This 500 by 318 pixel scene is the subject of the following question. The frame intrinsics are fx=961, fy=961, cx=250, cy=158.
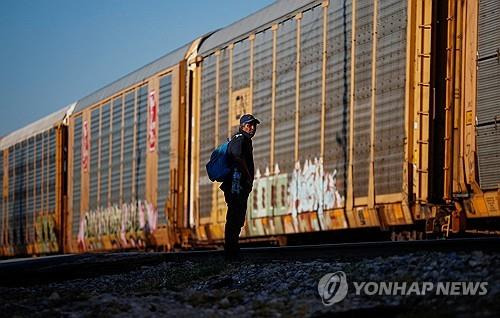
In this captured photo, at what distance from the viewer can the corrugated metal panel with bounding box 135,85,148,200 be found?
20.6 metres

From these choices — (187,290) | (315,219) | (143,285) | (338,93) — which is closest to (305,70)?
(338,93)

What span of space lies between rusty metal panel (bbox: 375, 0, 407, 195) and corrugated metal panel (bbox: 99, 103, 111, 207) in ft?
38.8

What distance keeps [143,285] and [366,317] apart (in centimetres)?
397

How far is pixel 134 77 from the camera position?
70.7 feet

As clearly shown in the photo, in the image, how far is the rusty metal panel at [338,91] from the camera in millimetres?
12977

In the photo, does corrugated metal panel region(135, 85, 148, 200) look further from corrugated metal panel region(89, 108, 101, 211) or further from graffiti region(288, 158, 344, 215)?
graffiti region(288, 158, 344, 215)

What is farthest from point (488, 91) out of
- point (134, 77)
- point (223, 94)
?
point (134, 77)

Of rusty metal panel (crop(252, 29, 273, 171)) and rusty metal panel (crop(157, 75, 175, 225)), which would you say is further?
rusty metal panel (crop(157, 75, 175, 225))

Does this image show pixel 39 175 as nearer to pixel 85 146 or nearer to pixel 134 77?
pixel 85 146

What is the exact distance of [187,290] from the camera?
7590 millimetres

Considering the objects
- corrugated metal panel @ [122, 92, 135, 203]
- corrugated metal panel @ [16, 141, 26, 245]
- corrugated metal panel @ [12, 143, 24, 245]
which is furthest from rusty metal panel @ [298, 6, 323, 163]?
corrugated metal panel @ [12, 143, 24, 245]

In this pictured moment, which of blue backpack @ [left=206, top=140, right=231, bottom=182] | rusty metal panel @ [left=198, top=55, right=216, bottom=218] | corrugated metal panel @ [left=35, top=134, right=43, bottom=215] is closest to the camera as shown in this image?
blue backpack @ [left=206, top=140, right=231, bottom=182]

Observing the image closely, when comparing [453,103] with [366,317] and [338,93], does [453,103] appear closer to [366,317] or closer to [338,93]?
[338,93]

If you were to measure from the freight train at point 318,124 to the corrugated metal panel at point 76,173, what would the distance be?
1.70m
